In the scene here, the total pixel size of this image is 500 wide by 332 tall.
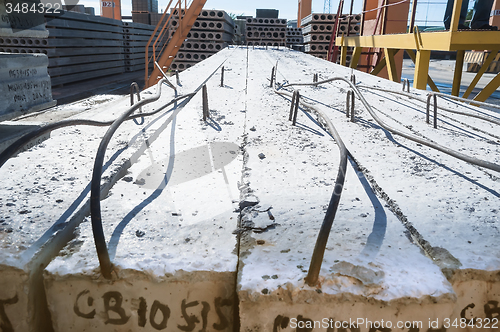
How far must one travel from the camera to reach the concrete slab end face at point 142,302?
1.10 metres

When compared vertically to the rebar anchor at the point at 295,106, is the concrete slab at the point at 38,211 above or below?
below

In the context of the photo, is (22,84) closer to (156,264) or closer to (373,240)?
(156,264)

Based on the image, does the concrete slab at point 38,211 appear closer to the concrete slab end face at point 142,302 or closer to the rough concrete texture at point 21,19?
the concrete slab end face at point 142,302

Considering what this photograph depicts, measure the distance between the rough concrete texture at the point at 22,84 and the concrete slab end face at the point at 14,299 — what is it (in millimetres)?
1998

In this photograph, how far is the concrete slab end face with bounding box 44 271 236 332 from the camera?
3.60 feet

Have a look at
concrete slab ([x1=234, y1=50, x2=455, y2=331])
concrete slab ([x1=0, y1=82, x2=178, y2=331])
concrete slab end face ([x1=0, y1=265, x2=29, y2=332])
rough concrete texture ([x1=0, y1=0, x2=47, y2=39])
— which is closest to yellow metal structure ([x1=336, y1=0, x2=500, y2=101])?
concrete slab ([x1=234, y1=50, x2=455, y2=331])

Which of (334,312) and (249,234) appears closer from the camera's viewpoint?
(334,312)

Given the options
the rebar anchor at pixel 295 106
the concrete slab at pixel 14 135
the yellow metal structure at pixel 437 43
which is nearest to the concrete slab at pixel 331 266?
the rebar anchor at pixel 295 106

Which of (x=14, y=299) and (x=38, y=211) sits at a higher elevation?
(x=38, y=211)

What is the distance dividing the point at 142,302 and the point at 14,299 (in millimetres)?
390

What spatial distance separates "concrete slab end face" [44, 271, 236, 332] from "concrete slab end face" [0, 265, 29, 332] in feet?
0.21

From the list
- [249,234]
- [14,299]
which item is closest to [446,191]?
[249,234]

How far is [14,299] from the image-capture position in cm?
108

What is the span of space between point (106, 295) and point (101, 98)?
9161 mm
